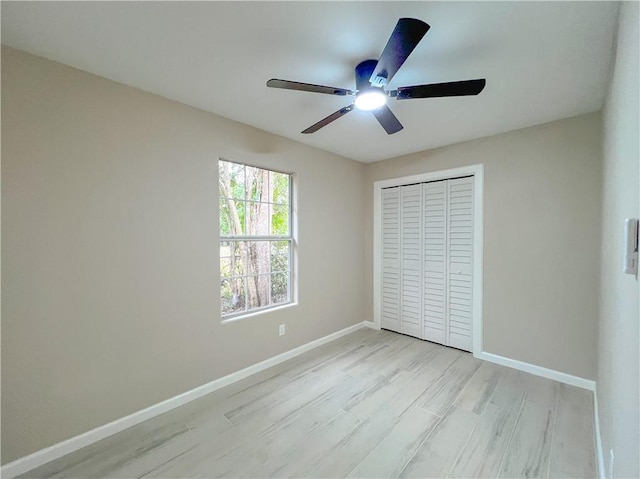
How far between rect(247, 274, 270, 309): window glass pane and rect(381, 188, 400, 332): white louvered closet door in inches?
70.2

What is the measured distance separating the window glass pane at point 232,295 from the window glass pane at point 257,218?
0.52 m

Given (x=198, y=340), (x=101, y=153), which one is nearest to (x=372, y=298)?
(x=198, y=340)

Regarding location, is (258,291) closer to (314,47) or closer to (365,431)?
(365,431)

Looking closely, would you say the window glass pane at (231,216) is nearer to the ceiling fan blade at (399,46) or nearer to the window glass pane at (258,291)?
the window glass pane at (258,291)

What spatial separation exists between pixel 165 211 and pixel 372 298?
Result: 294 cm

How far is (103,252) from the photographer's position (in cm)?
186

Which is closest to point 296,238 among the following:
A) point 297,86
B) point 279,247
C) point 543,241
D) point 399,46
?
point 279,247

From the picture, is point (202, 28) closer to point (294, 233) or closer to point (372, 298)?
point (294, 233)

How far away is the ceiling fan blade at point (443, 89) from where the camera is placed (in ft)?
4.72

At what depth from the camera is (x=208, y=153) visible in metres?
2.40

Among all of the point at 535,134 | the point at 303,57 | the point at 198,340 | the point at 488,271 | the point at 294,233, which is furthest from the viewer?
the point at 294,233

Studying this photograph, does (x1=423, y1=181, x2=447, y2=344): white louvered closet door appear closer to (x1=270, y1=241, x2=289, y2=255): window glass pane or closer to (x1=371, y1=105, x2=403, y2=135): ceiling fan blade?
(x1=371, y1=105, x2=403, y2=135): ceiling fan blade

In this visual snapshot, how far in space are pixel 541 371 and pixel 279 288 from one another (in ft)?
9.00

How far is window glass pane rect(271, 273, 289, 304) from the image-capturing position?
3.03m
